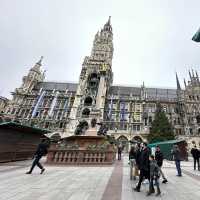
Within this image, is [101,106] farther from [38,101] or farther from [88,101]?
[38,101]

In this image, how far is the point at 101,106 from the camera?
52156mm

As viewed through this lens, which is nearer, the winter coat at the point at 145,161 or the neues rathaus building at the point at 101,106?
the winter coat at the point at 145,161

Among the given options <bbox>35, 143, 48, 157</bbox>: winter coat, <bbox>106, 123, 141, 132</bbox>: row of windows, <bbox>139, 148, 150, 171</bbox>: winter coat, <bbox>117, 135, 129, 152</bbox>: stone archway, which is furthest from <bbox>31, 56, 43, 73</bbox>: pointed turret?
<bbox>139, 148, 150, 171</bbox>: winter coat

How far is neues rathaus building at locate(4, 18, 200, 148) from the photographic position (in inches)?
1995

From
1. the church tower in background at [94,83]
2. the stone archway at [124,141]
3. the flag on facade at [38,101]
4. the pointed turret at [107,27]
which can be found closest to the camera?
the stone archway at [124,141]

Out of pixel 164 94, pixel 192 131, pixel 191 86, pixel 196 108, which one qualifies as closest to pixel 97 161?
pixel 192 131

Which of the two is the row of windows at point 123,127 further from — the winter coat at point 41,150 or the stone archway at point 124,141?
the winter coat at point 41,150

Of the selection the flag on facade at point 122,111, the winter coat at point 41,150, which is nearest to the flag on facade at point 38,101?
the flag on facade at point 122,111

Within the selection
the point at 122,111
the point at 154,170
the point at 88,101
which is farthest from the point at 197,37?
the point at 88,101

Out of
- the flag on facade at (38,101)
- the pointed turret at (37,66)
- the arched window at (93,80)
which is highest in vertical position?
the pointed turret at (37,66)

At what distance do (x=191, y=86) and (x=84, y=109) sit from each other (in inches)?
1503

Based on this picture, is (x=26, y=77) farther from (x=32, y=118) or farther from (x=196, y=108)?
(x=196, y=108)

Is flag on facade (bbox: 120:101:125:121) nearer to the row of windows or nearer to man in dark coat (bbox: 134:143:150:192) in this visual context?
the row of windows

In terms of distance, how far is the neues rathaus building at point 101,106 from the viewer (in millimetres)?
50662
